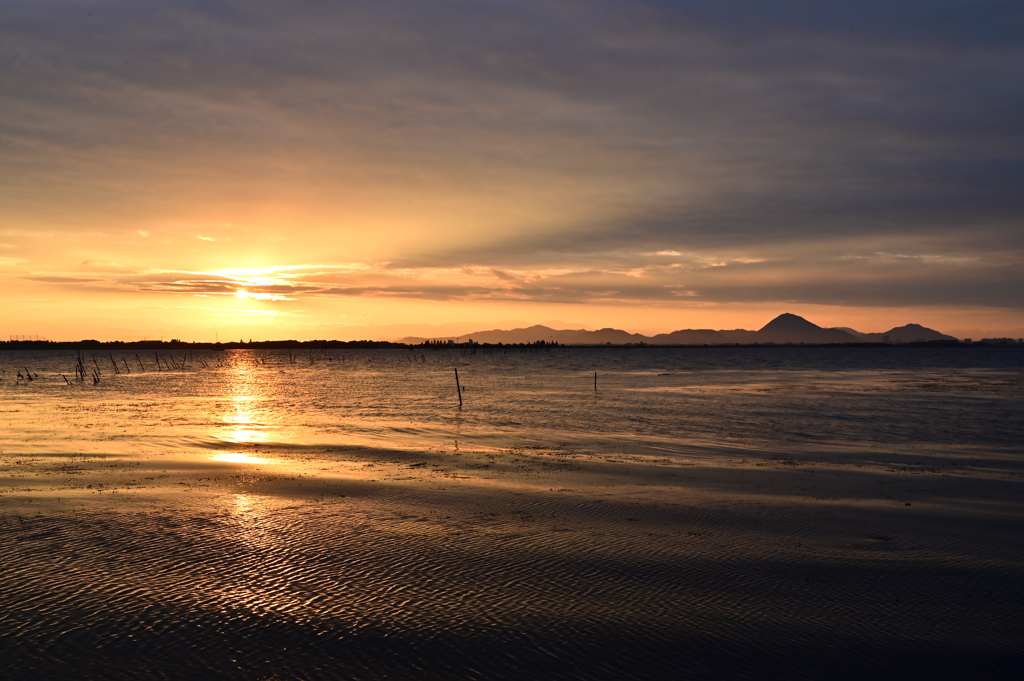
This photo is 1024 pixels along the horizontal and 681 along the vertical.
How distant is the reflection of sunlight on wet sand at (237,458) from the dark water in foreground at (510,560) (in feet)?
0.74

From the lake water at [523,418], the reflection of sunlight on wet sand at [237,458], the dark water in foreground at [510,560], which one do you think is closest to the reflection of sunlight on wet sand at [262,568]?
the dark water in foreground at [510,560]

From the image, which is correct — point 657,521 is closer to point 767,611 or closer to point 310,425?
point 767,611

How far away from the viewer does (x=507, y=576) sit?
33.9 ft

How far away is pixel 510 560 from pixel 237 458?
14590 millimetres

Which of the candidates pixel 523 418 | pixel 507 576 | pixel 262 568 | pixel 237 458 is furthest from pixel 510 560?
pixel 523 418

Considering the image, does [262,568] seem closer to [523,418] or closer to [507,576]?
[507,576]

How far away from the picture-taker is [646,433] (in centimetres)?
2933

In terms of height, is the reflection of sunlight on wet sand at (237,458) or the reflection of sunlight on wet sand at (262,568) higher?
the reflection of sunlight on wet sand at (262,568)

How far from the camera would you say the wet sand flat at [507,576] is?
7746mm

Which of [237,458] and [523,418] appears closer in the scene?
[237,458]

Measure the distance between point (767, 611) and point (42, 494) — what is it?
1696 cm

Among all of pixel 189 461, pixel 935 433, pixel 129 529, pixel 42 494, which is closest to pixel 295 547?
pixel 129 529

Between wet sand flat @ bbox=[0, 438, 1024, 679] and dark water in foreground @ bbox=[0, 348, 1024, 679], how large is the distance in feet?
0.16

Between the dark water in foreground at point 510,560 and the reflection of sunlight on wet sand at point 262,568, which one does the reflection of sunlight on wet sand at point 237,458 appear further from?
the reflection of sunlight on wet sand at point 262,568
